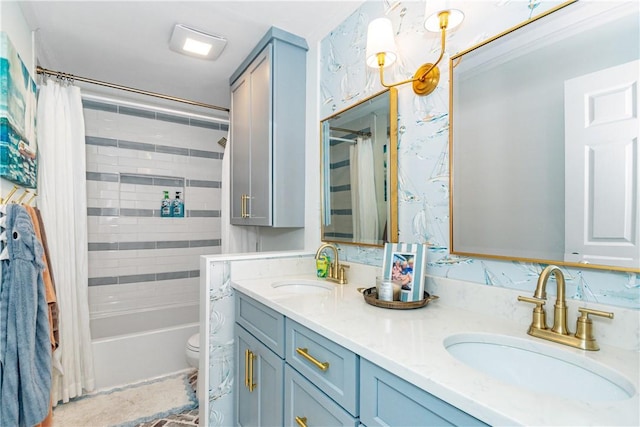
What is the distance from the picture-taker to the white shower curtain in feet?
6.86

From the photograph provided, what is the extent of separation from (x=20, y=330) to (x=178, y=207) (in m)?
1.94

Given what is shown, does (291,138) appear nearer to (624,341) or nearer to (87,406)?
(624,341)

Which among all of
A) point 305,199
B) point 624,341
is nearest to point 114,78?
point 305,199

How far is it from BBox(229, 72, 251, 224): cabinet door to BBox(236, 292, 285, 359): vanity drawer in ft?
3.01

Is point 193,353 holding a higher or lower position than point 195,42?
lower

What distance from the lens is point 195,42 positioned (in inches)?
79.4

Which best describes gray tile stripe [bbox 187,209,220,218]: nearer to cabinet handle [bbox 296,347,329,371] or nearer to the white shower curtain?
the white shower curtain

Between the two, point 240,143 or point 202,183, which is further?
point 202,183

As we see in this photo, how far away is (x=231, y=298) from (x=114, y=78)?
217cm

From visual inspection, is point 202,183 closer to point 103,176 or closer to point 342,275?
point 103,176

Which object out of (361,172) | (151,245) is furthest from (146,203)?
(361,172)

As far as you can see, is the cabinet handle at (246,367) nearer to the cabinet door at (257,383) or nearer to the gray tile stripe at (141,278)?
the cabinet door at (257,383)

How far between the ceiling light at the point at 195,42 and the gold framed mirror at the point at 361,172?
91 cm

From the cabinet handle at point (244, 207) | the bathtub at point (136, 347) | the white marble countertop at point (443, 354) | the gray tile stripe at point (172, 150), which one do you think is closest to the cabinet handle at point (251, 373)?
the white marble countertop at point (443, 354)
